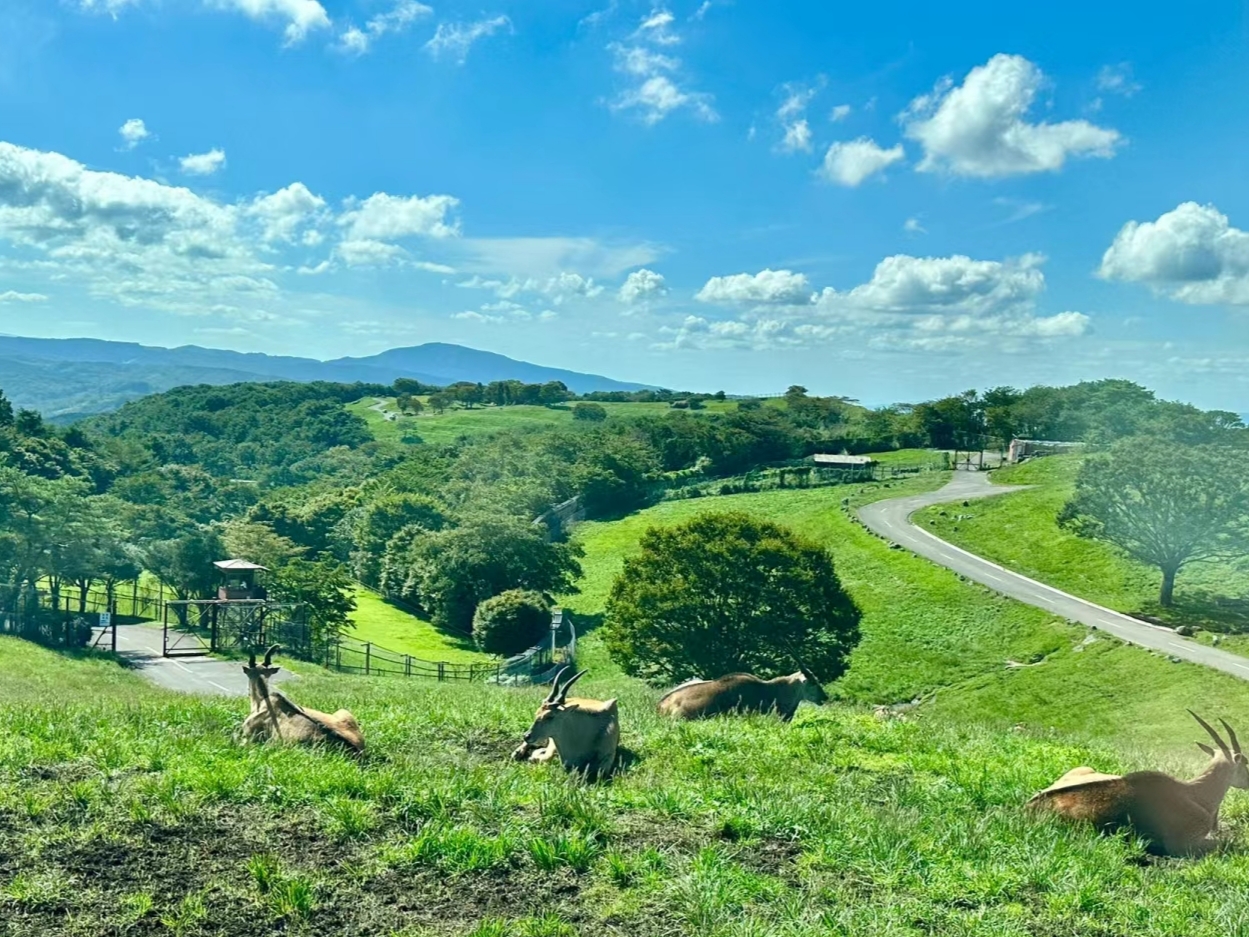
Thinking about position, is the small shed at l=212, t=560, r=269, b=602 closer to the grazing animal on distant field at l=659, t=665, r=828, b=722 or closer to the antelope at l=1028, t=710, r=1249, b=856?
the grazing animal on distant field at l=659, t=665, r=828, b=722

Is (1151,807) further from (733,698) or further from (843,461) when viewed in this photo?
(843,461)

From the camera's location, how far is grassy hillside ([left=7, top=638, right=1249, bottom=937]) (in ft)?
22.7

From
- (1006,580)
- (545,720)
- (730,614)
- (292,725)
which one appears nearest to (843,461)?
(1006,580)

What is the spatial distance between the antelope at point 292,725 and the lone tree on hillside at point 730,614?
2759cm

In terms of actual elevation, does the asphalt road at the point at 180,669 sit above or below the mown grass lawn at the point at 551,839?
below

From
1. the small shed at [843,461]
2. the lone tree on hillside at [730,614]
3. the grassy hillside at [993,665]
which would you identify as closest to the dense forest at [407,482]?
the small shed at [843,461]

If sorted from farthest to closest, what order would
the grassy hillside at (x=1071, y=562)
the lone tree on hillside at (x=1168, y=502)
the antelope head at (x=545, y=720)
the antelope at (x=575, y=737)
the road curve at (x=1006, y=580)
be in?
the grassy hillside at (x=1071, y=562) → the lone tree on hillside at (x=1168, y=502) → the road curve at (x=1006, y=580) → the antelope head at (x=545, y=720) → the antelope at (x=575, y=737)

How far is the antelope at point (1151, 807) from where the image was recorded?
9219 mm

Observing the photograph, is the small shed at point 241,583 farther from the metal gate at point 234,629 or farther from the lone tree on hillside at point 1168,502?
the lone tree on hillside at point 1168,502

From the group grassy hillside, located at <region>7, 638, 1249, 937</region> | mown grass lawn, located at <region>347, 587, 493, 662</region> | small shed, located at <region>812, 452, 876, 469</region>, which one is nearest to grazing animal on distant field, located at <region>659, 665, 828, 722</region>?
grassy hillside, located at <region>7, 638, 1249, 937</region>

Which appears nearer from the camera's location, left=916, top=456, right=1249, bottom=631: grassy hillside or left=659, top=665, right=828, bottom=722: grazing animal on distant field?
left=659, top=665, right=828, bottom=722: grazing animal on distant field

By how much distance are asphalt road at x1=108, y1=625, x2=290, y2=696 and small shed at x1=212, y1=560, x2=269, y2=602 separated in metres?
4.68

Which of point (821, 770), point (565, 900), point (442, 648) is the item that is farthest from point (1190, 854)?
point (442, 648)

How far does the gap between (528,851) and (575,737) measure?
10.4 feet
